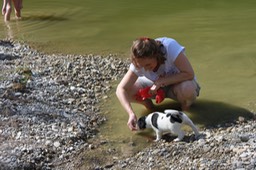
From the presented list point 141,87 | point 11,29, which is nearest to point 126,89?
point 141,87

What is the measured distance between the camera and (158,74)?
4988mm

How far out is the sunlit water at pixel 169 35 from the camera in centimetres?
532

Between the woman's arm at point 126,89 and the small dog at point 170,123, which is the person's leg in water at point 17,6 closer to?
the woman's arm at point 126,89

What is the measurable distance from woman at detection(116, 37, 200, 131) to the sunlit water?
22cm

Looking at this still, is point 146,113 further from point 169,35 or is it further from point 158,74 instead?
point 169,35

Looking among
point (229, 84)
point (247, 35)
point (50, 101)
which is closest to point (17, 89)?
point (50, 101)

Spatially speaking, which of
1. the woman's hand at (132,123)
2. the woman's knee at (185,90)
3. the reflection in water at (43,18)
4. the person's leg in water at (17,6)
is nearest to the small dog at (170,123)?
the woman's hand at (132,123)

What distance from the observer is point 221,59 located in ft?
23.1

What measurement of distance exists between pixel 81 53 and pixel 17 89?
2169 millimetres

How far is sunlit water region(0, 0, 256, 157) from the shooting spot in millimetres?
5320

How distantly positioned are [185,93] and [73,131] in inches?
43.9

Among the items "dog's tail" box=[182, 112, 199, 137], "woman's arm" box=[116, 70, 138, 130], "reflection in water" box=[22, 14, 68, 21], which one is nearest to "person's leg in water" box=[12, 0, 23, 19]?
"reflection in water" box=[22, 14, 68, 21]

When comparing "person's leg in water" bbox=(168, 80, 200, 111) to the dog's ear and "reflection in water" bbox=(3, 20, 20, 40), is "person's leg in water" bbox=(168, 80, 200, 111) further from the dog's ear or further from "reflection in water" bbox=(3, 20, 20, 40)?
"reflection in water" bbox=(3, 20, 20, 40)

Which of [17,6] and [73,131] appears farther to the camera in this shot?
[17,6]
